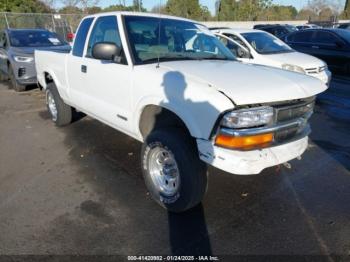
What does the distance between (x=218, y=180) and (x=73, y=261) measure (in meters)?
2.02

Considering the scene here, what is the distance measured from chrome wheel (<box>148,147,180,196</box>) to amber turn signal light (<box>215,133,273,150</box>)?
622 millimetres

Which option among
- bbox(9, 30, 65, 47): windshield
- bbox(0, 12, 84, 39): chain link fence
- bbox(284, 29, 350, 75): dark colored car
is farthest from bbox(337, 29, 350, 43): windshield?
bbox(0, 12, 84, 39): chain link fence

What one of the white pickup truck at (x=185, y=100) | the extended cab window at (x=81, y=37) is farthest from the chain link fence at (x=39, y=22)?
the white pickup truck at (x=185, y=100)

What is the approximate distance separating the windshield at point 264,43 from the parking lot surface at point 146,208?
4570 mm

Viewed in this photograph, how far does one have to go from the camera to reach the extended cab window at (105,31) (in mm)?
4118

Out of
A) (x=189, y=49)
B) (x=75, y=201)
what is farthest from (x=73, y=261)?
(x=189, y=49)

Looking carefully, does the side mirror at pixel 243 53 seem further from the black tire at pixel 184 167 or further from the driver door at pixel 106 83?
the black tire at pixel 184 167

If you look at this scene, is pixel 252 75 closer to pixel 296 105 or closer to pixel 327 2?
pixel 296 105

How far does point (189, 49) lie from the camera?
423cm

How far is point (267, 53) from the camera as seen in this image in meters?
9.16

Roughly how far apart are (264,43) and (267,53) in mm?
673

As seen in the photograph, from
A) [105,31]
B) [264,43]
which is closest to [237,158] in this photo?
[105,31]

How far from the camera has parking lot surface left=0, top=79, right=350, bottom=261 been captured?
3.03 m

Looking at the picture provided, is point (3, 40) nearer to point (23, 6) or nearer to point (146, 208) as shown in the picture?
point (146, 208)
